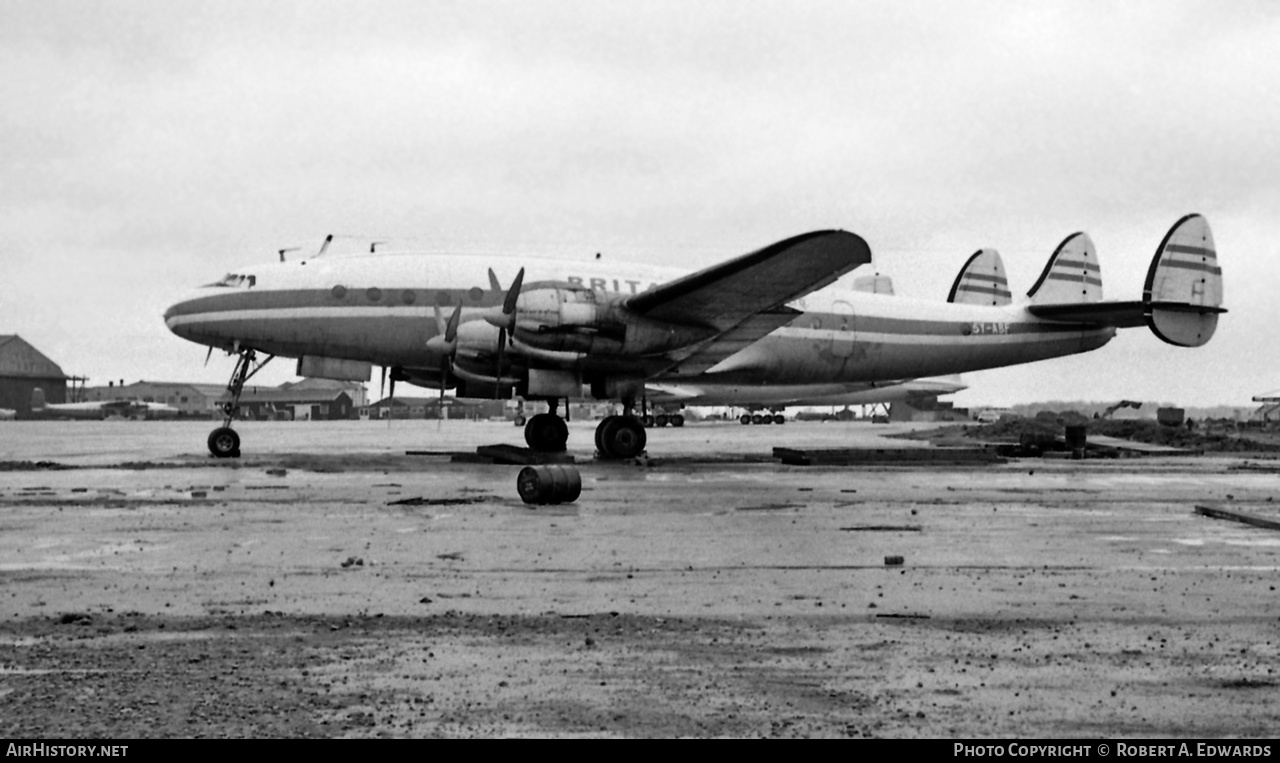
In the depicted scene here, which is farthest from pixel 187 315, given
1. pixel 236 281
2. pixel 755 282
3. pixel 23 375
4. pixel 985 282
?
pixel 23 375

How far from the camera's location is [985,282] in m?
35.8

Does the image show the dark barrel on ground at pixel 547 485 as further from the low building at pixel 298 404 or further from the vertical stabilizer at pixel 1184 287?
the low building at pixel 298 404

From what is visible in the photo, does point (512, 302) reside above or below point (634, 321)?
above

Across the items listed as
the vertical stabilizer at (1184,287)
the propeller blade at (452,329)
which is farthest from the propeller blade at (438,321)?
the vertical stabilizer at (1184,287)

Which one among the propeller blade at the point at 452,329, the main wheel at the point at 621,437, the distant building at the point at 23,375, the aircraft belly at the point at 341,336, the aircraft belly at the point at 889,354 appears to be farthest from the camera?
the distant building at the point at 23,375

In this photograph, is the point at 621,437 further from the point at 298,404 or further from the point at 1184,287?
the point at 298,404

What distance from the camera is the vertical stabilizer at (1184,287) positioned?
101ft

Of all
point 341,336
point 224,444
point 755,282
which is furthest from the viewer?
point 224,444

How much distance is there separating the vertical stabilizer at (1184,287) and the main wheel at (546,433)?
53.7 ft

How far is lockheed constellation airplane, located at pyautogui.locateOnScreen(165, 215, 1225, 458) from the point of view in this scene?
24.1 m

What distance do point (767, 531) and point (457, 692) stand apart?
770 centimetres

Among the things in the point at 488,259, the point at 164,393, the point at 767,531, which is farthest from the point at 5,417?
the point at 767,531

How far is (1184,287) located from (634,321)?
641 inches

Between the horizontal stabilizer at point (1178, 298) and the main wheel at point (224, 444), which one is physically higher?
the horizontal stabilizer at point (1178, 298)
